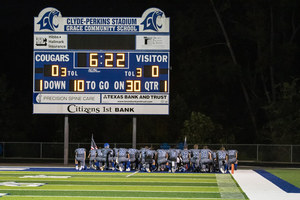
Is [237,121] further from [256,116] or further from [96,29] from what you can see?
[96,29]

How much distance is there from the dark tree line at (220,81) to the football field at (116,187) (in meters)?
17.0

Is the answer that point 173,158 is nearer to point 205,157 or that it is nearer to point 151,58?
point 205,157

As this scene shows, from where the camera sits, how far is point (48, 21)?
26.8 metres

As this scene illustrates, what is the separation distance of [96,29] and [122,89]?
2.72m

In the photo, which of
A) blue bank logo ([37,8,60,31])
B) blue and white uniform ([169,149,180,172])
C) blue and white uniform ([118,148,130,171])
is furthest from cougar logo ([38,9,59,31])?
blue and white uniform ([169,149,180,172])

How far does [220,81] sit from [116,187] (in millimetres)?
25318

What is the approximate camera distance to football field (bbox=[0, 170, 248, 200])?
1399 cm

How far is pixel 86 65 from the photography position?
26297 millimetres

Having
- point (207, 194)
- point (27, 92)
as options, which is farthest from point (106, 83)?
point (27, 92)

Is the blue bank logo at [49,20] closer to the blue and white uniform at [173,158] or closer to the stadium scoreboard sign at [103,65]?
the stadium scoreboard sign at [103,65]

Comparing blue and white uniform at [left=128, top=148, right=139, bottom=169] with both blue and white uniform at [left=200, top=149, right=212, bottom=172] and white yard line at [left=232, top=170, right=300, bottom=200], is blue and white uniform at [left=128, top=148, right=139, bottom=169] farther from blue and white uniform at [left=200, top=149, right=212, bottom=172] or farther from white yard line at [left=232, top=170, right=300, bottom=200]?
white yard line at [left=232, top=170, right=300, bottom=200]

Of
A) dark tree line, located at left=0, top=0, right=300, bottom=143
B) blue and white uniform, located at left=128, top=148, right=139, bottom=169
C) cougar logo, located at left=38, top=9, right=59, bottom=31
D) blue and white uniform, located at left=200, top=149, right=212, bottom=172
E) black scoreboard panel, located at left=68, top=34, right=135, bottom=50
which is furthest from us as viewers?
dark tree line, located at left=0, top=0, right=300, bottom=143

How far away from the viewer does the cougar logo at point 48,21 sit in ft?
87.7

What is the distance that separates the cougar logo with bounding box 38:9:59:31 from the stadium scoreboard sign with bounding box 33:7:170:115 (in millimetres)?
42
